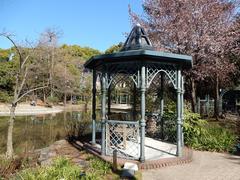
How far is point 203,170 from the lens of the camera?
23.4 feet

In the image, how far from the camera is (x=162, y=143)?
391 inches

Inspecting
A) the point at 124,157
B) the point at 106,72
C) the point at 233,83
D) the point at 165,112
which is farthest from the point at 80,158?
the point at 233,83

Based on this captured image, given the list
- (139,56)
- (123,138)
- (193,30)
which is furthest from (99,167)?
(193,30)

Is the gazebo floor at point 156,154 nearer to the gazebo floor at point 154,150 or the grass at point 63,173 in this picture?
the gazebo floor at point 154,150

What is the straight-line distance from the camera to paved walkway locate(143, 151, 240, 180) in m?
6.54

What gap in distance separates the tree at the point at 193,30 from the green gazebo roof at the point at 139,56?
6374 millimetres

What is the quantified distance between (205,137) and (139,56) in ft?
13.8

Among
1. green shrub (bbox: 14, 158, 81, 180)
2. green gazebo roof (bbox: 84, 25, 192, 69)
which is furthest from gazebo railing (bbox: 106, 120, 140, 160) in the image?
green shrub (bbox: 14, 158, 81, 180)

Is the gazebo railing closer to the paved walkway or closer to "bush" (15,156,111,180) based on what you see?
the paved walkway

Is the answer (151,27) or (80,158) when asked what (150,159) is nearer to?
(80,158)

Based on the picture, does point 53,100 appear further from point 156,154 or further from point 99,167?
point 99,167

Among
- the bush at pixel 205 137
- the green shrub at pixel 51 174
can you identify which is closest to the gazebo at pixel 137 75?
the bush at pixel 205 137

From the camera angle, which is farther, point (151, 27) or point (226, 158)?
point (151, 27)

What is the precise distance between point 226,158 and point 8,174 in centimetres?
609
